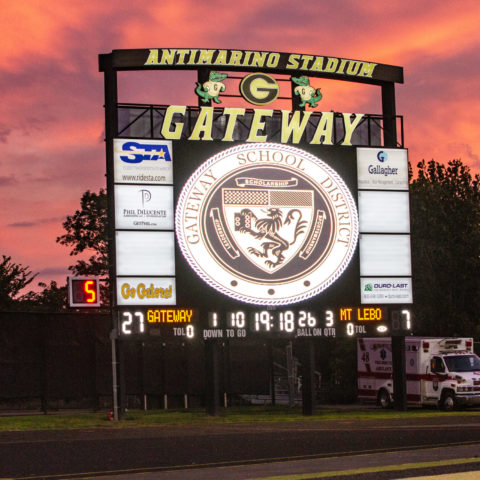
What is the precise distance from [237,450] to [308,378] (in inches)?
619

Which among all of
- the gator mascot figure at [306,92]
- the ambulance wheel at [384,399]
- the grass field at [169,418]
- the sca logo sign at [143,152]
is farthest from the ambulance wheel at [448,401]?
the sca logo sign at [143,152]

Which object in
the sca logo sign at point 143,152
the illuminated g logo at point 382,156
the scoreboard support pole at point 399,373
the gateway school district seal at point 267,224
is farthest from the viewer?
the scoreboard support pole at point 399,373

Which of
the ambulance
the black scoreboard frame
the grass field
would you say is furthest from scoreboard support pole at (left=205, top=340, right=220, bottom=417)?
the ambulance

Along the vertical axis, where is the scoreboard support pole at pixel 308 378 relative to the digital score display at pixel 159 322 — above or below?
below

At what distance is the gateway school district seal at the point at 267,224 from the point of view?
34.2 metres

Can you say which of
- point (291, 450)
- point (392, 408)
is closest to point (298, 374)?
point (392, 408)

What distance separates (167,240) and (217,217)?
1.77 metres

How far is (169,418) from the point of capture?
3434 cm

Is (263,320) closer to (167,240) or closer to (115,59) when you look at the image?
(167,240)

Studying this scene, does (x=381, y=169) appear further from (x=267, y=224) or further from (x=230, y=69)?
(x=230, y=69)

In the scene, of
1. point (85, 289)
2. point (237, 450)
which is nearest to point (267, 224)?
point (85, 289)

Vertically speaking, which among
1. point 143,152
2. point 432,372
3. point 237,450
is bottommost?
point 237,450

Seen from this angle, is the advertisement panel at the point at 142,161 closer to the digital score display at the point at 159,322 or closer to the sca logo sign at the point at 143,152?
the sca logo sign at the point at 143,152

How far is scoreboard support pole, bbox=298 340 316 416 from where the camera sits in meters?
36.5
